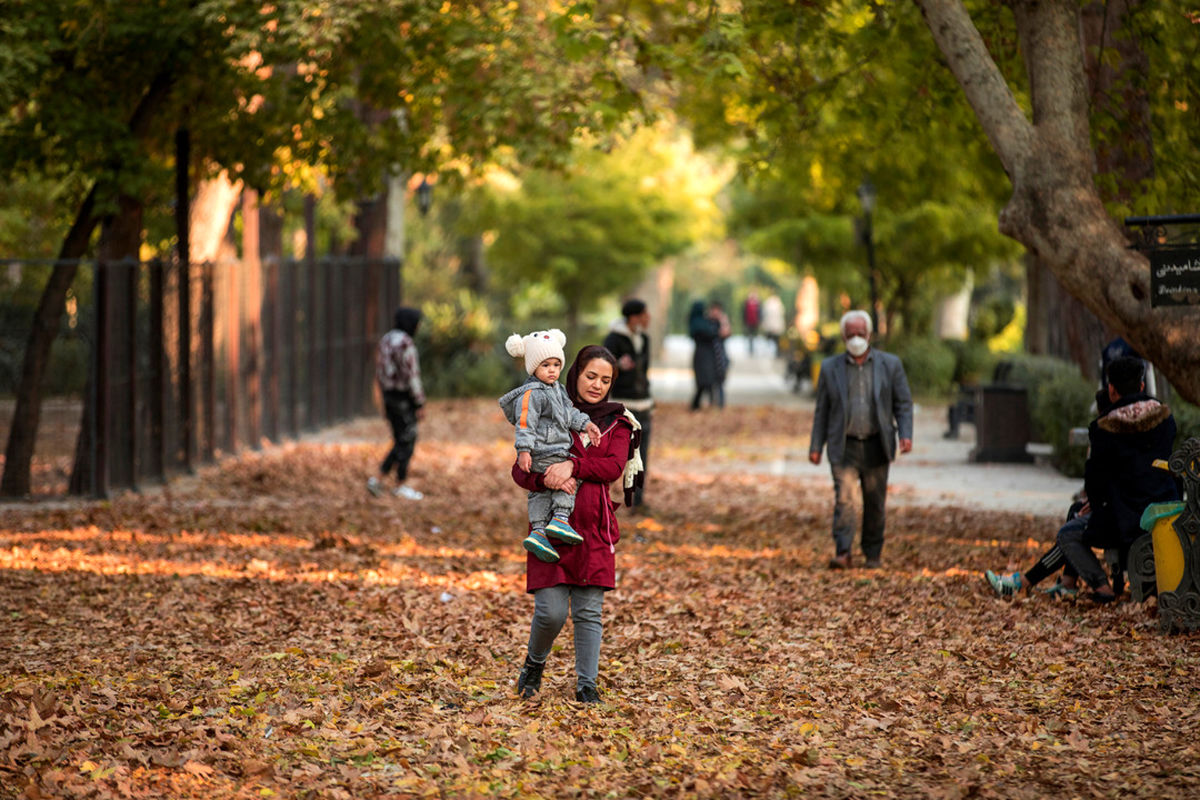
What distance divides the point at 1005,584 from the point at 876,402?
1.54 meters

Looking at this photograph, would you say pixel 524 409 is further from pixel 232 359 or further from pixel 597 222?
pixel 597 222

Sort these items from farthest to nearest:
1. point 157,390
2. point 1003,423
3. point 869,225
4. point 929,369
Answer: point 929,369 → point 869,225 → point 1003,423 → point 157,390

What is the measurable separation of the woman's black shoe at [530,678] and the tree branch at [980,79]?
13.1 feet

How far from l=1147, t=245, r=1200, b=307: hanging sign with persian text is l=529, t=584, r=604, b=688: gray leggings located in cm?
354

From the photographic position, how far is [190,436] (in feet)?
54.4

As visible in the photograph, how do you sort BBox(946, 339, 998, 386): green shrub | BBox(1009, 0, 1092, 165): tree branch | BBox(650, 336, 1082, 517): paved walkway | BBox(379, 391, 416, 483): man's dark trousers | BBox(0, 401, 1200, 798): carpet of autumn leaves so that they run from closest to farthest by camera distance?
1. BBox(0, 401, 1200, 798): carpet of autumn leaves
2. BBox(1009, 0, 1092, 165): tree branch
3. BBox(650, 336, 1082, 517): paved walkway
4. BBox(379, 391, 416, 483): man's dark trousers
5. BBox(946, 339, 998, 386): green shrub

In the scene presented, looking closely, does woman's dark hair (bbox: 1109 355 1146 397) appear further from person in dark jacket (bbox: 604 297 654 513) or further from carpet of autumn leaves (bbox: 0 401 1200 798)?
person in dark jacket (bbox: 604 297 654 513)

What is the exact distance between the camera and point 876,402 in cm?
1048

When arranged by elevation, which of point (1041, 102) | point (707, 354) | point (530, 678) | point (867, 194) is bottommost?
point (530, 678)

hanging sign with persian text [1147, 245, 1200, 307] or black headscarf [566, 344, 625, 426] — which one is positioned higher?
hanging sign with persian text [1147, 245, 1200, 307]

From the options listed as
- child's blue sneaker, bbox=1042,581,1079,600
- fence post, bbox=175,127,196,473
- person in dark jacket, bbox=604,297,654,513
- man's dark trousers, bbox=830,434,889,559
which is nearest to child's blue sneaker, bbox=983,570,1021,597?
child's blue sneaker, bbox=1042,581,1079,600

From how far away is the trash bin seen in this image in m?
18.0

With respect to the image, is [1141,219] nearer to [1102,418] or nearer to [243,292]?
[1102,418]

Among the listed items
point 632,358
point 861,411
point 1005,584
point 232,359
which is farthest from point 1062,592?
point 232,359
